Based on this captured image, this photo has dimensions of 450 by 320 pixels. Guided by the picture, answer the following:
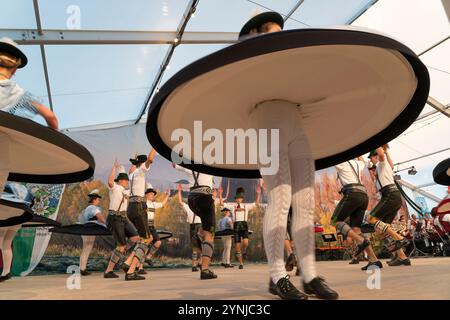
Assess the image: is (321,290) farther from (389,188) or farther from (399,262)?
(399,262)

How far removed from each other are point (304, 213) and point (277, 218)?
7.2 inches

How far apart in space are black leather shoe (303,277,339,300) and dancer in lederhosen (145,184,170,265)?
16.2ft

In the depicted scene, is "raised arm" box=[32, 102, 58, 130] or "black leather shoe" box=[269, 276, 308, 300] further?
"raised arm" box=[32, 102, 58, 130]

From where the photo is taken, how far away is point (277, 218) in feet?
5.91

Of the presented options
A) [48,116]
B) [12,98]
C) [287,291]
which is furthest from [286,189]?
[12,98]

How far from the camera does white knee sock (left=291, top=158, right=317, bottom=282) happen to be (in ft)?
5.97

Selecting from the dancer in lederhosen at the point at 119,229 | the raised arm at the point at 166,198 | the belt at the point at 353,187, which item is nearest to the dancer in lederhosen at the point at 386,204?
the belt at the point at 353,187

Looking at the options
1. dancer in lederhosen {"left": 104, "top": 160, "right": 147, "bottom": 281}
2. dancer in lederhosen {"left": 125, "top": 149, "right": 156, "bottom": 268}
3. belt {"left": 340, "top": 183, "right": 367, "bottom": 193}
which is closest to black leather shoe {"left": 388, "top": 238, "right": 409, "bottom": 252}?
belt {"left": 340, "top": 183, "right": 367, "bottom": 193}

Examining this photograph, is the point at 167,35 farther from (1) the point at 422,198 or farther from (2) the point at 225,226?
(1) the point at 422,198

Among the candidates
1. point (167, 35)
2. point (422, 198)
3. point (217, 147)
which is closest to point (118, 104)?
point (167, 35)

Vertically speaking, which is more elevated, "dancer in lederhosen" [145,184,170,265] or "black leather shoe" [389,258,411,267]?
"dancer in lederhosen" [145,184,170,265]

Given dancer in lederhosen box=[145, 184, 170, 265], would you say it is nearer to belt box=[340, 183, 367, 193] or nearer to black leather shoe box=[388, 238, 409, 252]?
belt box=[340, 183, 367, 193]
